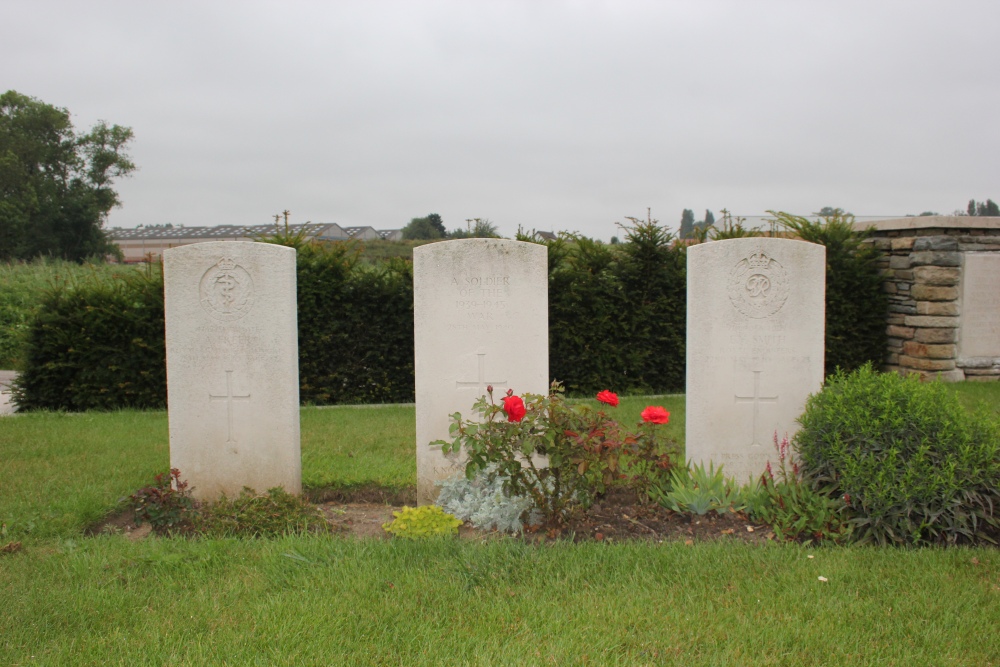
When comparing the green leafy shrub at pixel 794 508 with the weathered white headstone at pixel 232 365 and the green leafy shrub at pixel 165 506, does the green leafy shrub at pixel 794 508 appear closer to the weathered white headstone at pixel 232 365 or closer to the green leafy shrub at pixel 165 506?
the weathered white headstone at pixel 232 365

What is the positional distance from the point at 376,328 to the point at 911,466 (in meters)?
6.21

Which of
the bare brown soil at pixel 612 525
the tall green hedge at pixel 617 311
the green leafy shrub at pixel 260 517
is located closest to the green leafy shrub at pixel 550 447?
the bare brown soil at pixel 612 525

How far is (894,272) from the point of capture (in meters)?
9.48

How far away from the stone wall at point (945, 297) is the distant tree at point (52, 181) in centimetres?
3096

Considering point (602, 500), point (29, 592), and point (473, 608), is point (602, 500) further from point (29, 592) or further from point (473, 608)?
point (29, 592)

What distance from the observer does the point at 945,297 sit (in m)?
9.06

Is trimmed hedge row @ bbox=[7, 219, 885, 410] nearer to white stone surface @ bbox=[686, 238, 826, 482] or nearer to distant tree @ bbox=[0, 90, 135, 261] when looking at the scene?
white stone surface @ bbox=[686, 238, 826, 482]

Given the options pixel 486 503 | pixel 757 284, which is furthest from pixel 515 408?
pixel 757 284

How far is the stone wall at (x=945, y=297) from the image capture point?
29.9 feet

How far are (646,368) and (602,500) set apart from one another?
191 inches

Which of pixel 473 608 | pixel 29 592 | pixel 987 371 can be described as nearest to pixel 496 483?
pixel 473 608

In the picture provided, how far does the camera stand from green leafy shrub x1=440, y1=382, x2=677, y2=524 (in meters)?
3.96

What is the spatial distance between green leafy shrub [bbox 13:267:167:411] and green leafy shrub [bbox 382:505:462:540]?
5.41m

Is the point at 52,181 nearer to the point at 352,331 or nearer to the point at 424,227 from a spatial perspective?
the point at 424,227
